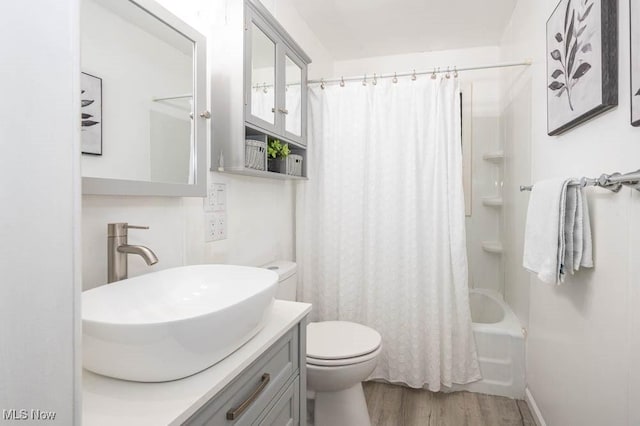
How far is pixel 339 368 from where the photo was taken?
1577mm

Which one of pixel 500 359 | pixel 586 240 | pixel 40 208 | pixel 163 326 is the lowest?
pixel 500 359

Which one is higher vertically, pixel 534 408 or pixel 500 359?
pixel 500 359

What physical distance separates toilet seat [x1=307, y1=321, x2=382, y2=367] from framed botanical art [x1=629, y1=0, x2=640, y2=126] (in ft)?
4.26

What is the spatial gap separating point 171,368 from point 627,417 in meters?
1.23

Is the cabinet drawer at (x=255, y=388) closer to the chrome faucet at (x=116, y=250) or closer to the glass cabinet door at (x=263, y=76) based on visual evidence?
the chrome faucet at (x=116, y=250)

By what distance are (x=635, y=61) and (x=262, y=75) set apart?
1358 millimetres

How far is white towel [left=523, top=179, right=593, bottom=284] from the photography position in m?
1.22

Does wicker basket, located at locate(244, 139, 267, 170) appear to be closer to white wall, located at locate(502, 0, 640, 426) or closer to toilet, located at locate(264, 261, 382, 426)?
toilet, located at locate(264, 261, 382, 426)

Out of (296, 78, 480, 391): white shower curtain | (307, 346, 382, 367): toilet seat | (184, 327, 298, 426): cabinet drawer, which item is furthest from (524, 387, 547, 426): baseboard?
(184, 327, 298, 426): cabinet drawer

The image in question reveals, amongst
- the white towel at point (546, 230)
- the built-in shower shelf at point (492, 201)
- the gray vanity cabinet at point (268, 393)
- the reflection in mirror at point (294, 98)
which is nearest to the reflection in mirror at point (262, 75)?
the reflection in mirror at point (294, 98)

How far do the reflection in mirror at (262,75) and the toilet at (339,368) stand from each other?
82 centimetres

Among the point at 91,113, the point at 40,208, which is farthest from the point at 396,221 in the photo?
the point at 40,208

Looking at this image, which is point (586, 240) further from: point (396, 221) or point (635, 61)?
point (396, 221)

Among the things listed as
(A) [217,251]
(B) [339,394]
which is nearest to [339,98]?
(A) [217,251]
